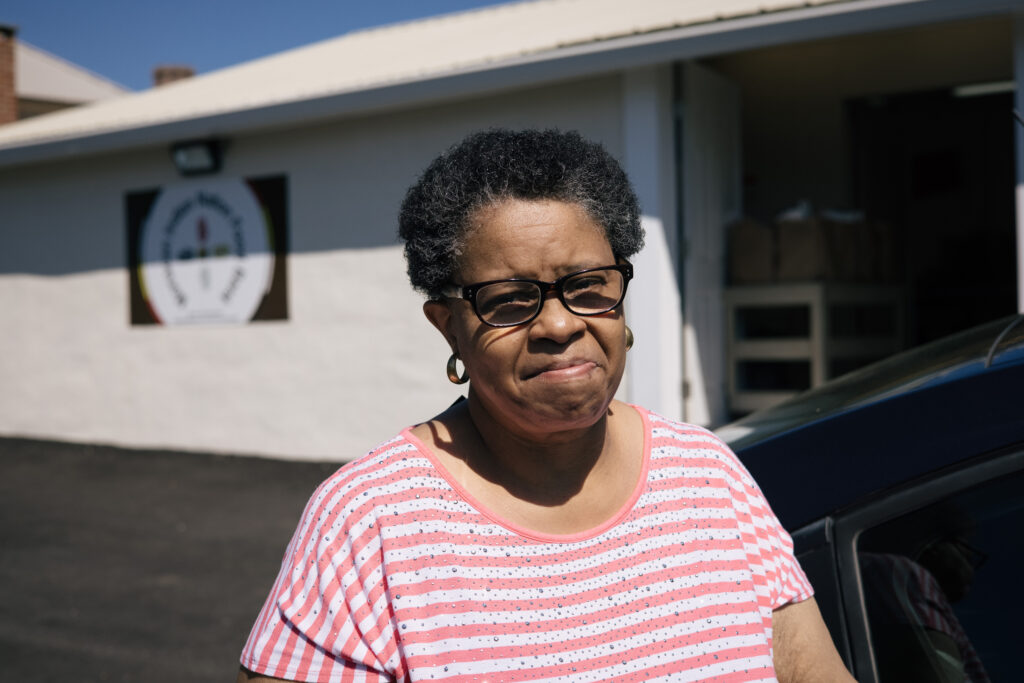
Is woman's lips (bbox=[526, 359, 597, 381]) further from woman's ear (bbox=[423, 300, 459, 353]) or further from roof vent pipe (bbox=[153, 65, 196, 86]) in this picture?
roof vent pipe (bbox=[153, 65, 196, 86])

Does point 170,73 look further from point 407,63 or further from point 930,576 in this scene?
point 930,576

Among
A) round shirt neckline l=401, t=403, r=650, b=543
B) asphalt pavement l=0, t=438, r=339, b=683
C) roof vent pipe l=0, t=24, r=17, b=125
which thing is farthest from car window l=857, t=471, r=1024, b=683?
roof vent pipe l=0, t=24, r=17, b=125

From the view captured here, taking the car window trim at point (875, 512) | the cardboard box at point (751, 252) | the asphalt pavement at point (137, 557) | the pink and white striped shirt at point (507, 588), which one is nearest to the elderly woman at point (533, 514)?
the pink and white striped shirt at point (507, 588)

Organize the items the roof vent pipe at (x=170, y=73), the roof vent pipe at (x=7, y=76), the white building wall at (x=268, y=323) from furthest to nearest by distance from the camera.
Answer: the roof vent pipe at (x=170, y=73)
the roof vent pipe at (x=7, y=76)
the white building wall at (x=268, y=323)

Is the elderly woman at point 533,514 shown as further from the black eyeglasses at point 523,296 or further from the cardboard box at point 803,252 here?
the cardboard box at point 803,252

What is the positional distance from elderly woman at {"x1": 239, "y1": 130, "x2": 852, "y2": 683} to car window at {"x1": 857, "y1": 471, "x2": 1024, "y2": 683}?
14cm

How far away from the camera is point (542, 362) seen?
5.03 feet

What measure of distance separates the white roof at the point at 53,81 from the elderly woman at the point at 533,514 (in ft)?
84.7

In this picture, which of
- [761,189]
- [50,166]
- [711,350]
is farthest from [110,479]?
[761,189]

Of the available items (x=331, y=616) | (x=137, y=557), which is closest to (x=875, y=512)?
(x=331, y=616)

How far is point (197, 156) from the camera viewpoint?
9.77 m

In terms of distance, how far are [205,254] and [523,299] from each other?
29.1 ft

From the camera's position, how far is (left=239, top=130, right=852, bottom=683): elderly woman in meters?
1.41

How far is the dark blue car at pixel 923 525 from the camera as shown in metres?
1.59
